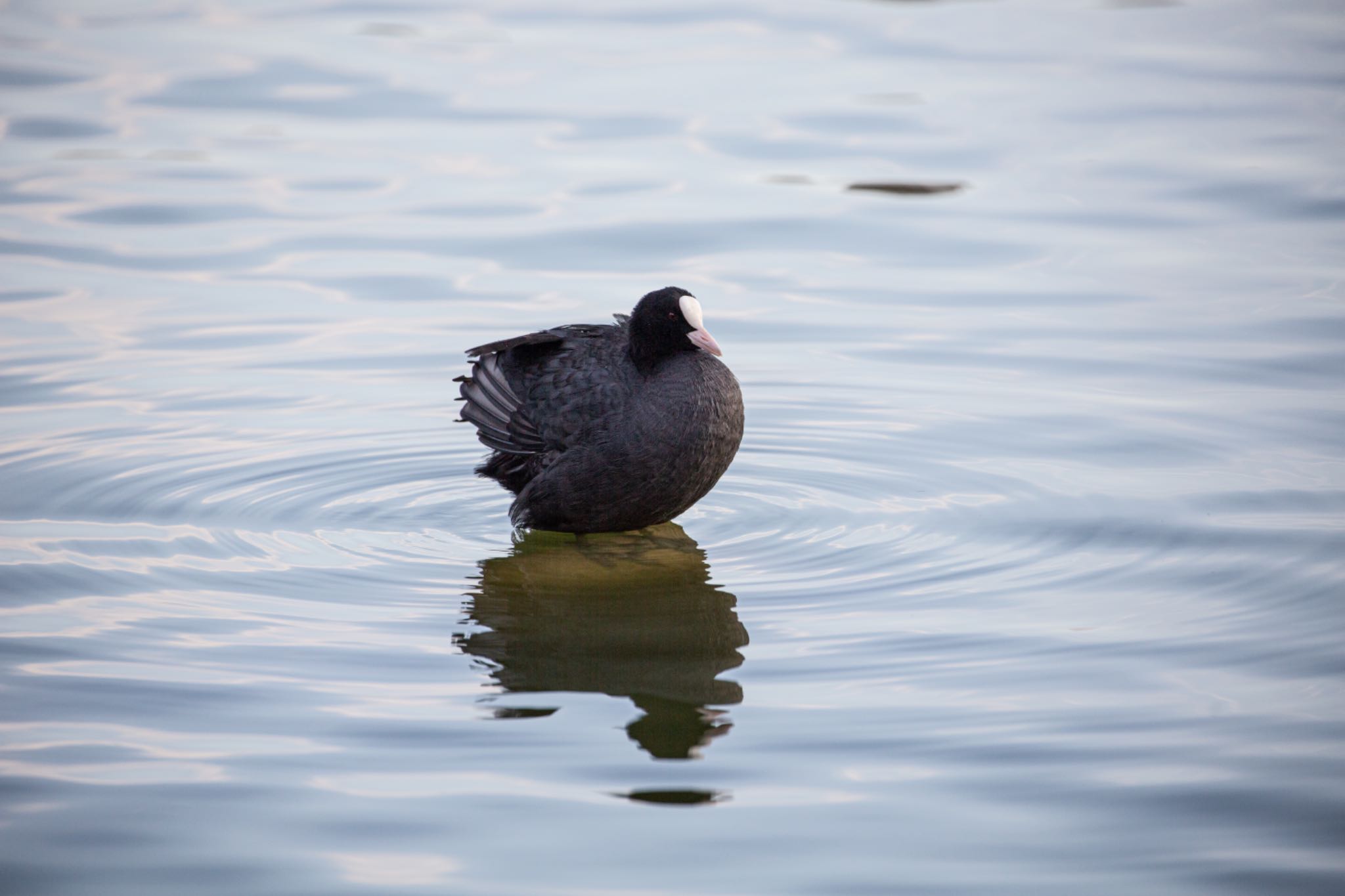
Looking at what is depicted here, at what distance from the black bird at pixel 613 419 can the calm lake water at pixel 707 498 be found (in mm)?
295

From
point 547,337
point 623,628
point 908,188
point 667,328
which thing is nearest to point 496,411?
point 547,337

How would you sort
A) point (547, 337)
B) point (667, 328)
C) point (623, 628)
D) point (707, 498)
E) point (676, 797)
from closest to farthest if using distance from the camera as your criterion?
point (676, 797), point (623, 628), point (667, 328), point (547, 337), point (707, 498)

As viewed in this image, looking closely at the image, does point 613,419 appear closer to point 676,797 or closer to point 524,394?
point 524,394

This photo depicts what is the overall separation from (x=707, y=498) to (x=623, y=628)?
1.78 m

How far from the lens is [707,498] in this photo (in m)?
8.12

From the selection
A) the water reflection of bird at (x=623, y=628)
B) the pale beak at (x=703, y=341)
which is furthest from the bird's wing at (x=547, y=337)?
the water reflection of bird at (x=623, y=628)

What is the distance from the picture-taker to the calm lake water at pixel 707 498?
489 centimetres

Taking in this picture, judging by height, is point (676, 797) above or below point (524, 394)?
below

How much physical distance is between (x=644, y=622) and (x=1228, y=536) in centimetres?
264

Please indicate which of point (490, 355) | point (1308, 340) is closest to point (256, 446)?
point (490, 355)

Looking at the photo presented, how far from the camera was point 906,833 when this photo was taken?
4.78 meters

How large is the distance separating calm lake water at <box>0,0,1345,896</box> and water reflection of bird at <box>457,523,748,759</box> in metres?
0.03

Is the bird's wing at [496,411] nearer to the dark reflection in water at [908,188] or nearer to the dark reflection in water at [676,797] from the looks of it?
the dark reflection in water at [676,797]

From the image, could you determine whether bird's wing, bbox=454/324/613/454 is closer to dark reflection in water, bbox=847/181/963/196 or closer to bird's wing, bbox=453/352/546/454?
bird's wing, bbox=453/352/546/454
